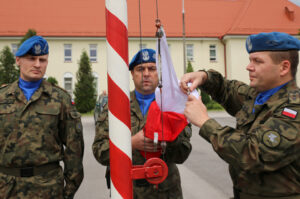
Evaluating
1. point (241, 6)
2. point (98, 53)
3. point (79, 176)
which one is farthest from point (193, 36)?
point (79, 176)

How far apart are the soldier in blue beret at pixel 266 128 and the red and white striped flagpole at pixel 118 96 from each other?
393 mm

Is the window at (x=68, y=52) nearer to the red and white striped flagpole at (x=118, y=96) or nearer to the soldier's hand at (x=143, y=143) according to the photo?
the soldier's hand at (x=143, y=143)

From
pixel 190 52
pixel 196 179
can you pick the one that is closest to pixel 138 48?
pixel 190 52

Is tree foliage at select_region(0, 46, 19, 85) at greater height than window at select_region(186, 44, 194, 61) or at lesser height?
lesser

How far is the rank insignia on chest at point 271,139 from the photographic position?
4.73 feet

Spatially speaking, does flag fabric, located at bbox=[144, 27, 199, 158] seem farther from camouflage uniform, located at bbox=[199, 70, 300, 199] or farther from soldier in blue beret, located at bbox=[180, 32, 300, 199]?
camouflage uniform, located at bbox=[199, 70, 300, 199]

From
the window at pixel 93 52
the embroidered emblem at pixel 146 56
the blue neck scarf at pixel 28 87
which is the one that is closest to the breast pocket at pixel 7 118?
the blue neck scarf at pixel 28 87

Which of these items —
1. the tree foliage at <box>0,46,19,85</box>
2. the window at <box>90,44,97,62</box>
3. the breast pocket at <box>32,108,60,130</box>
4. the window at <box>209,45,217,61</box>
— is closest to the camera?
the breast pocket at <box>32,108,60,130</box>

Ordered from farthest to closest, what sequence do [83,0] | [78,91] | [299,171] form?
[83,0], [78,91], [299,171]

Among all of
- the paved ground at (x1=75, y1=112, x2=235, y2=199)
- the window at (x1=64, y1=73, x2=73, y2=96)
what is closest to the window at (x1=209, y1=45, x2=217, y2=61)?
the window at (x1=64, y1=73, x2=73, y2=96)

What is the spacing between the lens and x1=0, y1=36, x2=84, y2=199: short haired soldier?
7.18ft

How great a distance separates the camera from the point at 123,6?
4.78 ft

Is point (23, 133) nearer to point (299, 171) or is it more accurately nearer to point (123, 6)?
point (123, 6)

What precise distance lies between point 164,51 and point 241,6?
3410 cm
